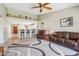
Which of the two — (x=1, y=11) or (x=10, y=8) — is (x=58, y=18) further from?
(x=1, y=11)

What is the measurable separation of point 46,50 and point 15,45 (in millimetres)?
756

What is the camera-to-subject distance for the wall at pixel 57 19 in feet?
7.34

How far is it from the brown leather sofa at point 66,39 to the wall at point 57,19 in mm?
114

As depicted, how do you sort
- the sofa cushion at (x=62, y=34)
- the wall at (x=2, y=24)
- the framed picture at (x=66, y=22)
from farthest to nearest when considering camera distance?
the sofa cushion at (x=62, y=34)
the framed picture at (x=66, y=22)
the wall at (x=2, y=24)

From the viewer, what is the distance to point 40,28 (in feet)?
7.77

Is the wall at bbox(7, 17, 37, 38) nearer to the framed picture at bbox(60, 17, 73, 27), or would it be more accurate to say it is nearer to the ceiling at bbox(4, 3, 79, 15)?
the ceiling at bbox(4, 3, 79, 15)

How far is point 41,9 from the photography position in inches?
90.7

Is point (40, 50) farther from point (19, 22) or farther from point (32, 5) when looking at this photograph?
point (32, 5)

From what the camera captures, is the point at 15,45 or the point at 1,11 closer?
the point at 1,11

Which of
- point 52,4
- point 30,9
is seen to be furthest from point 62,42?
point 30,9

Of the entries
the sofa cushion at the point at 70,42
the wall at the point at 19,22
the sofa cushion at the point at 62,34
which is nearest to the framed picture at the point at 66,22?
the sofa cushion at the point at 62,34

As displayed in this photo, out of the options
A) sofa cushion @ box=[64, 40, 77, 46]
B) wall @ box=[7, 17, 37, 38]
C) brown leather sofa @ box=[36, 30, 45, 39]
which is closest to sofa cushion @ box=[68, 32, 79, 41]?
sofa cushion @ box=[64, 40, 77, 46]

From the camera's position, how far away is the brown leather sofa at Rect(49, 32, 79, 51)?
2296mm

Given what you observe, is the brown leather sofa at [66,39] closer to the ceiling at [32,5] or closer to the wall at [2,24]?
the ceiling at [32,5]
